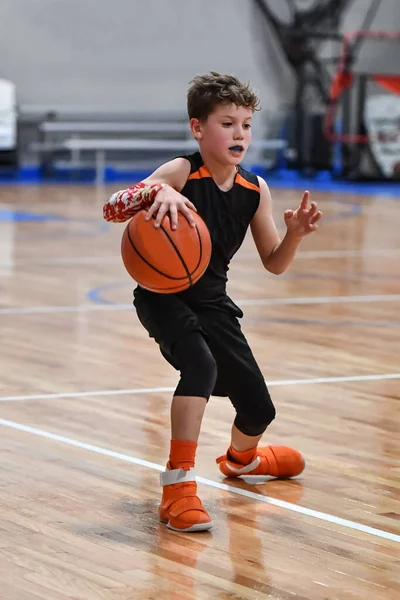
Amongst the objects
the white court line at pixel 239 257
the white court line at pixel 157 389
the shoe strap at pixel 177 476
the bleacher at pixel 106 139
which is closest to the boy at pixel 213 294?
the shoe strap at pixel 177 476

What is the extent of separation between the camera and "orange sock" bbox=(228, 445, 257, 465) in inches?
138

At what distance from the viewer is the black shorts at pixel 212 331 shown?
324cm

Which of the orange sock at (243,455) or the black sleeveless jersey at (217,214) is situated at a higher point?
the black sleeveless jersey at (217,214)

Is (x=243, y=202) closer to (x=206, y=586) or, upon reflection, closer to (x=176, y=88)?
(x=206, y=586)

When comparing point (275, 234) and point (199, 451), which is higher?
point (275, 234)

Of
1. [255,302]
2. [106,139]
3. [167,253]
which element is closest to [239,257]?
[255,302]

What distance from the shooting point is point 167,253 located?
3.18 metres

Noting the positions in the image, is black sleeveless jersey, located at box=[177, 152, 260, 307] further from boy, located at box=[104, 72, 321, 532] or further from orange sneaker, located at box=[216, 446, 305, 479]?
orange sneaker, located at box=[216, 446, 305, 479]

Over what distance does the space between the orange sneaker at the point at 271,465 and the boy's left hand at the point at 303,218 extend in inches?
25.7

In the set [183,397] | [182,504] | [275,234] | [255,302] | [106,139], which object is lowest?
[106,139]

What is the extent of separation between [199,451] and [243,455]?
0.34m

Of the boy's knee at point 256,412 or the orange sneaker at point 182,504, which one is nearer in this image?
the orange sneaker at point 182,504

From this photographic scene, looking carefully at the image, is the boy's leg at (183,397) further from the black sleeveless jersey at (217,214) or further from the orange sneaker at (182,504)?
the black sleeveless jersey at (217,214)

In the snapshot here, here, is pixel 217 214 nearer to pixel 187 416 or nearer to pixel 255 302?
pixel 187 416
